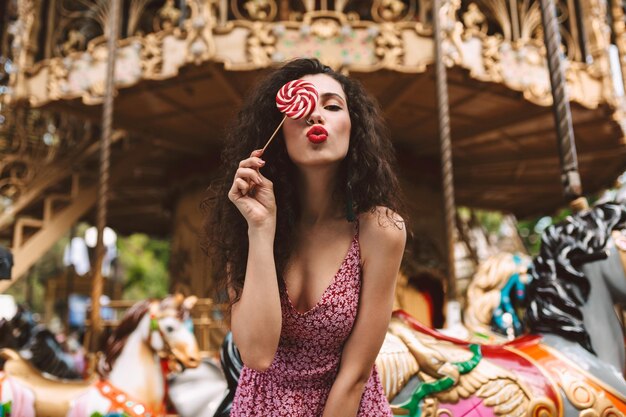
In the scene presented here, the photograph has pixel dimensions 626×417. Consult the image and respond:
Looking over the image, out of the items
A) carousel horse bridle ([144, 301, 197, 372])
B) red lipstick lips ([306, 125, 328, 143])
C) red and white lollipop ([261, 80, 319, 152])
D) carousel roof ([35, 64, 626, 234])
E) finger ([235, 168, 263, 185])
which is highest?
carousel roof ([35, 64, 626, 234])

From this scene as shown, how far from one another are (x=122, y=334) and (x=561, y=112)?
149 inches

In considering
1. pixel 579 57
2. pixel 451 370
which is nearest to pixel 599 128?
pixel 579 57

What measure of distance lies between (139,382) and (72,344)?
11.3 metres

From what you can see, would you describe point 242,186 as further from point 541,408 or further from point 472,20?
point 472,20

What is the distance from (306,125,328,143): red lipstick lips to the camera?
1.64 meters

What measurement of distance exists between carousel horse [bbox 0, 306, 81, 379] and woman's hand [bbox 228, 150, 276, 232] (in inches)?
172

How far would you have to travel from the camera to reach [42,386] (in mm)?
4582

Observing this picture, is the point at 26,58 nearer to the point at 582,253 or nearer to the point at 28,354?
the point at 28,354

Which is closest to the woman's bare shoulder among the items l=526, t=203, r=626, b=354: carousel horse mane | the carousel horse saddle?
l=526, t=203, r=626, b=354: carousel horse mane

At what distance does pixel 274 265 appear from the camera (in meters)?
1.58

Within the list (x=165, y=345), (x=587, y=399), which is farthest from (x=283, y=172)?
(x=165, y=345)

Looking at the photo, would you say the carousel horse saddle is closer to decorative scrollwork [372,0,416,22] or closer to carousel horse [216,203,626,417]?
carousel horse [216,203,626,417]

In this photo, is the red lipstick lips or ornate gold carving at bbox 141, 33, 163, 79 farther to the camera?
ornate gold carving at bbox 141, 33, 163, 79

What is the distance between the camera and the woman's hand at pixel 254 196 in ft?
5.16
